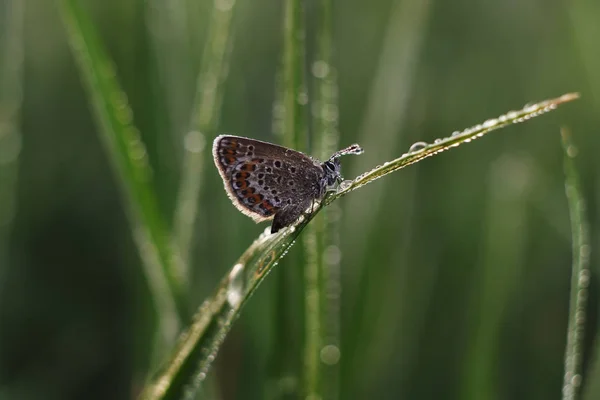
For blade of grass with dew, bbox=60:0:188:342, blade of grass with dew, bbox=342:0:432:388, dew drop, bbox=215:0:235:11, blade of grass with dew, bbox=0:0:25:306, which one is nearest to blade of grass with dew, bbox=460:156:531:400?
blade of grass with dew, bbox=342:0:432:388

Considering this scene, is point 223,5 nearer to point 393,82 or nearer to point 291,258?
point 291,258

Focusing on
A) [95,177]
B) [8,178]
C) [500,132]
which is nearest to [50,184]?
[95,177]

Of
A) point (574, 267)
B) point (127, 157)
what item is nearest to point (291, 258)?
point (127, 157)

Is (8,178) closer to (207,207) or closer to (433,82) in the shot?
(207,207)

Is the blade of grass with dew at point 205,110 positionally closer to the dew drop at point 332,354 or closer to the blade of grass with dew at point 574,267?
the dew drop at point 332,354

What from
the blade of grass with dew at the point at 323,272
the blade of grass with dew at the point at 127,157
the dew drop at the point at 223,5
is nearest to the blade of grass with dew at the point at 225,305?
the blade of grass with dew at the point at 323,272

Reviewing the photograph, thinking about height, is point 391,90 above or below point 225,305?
above

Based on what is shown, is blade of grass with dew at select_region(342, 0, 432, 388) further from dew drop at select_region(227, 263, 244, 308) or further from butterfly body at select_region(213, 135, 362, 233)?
dew drop at select_region(227, 263, 244, 308)
